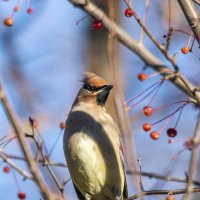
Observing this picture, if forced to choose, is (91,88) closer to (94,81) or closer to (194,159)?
(94,81)

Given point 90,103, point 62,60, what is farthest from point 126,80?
point 90,103

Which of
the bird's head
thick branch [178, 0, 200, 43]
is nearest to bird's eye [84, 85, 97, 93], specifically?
the bird's head

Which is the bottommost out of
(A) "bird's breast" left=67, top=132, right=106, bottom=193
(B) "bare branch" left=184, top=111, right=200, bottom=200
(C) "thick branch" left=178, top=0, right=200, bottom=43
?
(A) "bird's breast" left=67, top=132, right=106, bottom=193

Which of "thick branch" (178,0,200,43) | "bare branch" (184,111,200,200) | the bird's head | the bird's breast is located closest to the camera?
"bare branch" (184,111,200,200)

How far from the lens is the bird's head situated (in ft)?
15.1

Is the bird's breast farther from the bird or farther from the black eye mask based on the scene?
the black eye mask

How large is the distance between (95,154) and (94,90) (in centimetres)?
60

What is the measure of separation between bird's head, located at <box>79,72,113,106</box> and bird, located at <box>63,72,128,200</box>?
0.01 m

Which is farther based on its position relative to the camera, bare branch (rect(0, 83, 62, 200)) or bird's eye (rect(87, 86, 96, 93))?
bird's eye (rect(87, 86, 96, 93))

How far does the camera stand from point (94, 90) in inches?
183

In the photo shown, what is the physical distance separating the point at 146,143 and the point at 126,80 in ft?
2.76

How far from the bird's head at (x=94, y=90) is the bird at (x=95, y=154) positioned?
1cm

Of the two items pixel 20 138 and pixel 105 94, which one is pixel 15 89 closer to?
pixel 105 94

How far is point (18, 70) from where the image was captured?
8.02 meters
